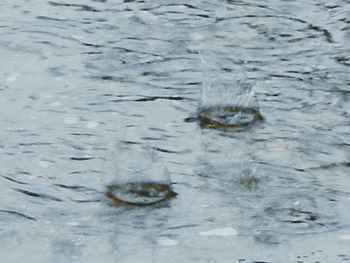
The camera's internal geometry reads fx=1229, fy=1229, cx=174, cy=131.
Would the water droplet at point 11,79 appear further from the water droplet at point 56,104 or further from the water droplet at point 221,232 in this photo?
the water droplet at point 221,232

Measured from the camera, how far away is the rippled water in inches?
164

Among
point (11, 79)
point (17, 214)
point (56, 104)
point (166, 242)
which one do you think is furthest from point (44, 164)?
point (11, 79)

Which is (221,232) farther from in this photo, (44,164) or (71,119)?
(71,119)

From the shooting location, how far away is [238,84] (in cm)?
546

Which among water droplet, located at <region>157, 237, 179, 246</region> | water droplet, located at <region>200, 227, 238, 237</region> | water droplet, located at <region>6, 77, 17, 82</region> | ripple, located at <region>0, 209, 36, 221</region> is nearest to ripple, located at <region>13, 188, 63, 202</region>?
ripple, located at <region>0, 209, 36, 221</region>

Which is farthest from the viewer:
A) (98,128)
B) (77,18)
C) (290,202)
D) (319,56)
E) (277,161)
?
(77,18)

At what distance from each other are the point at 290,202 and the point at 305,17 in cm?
234

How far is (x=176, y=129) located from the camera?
507 centimetres

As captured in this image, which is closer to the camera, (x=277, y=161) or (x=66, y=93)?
(x=277, y=161)

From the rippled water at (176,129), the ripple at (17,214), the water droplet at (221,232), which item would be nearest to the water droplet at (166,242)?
the rippled water at (176,129)

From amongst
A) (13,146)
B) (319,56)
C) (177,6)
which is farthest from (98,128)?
A: (177,6)

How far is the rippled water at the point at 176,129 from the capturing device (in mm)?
4160

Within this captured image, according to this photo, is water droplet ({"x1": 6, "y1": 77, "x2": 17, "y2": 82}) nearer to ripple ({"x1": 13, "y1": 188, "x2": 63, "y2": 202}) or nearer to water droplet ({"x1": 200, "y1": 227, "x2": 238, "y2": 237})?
ripple ({"x1": 13, "y1": 188, "x2": 63, "y2": 202})

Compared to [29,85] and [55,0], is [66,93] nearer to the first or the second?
[29,85]
